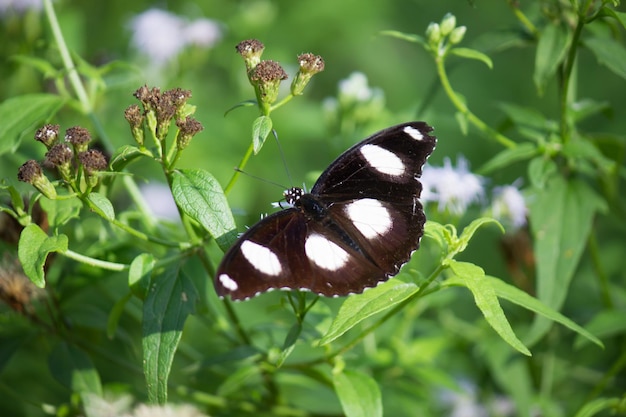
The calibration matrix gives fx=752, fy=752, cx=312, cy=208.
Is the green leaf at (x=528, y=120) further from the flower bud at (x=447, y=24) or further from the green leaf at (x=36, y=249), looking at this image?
the green leaf at (x=36, y=249)

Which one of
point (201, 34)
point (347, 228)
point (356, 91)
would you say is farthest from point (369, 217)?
point (201, 34)

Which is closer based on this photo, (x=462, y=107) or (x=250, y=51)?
(x=250, y=51)

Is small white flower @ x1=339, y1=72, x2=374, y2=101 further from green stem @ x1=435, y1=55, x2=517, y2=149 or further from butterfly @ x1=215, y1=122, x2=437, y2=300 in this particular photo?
butterfly @ x1=215, y1=122, x2=437, y2=300

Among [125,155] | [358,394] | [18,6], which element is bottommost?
[358,394]

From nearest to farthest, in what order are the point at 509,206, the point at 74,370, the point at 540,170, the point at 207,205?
the point at 207,205 < the point at 74,370 < the point at 540,170 < the point at 509,206

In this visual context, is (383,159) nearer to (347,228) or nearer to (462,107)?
(347,228)

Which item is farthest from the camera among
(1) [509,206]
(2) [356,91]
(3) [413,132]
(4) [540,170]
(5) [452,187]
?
(2) [356,91]

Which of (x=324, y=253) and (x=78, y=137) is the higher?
(x=78, y=137)
